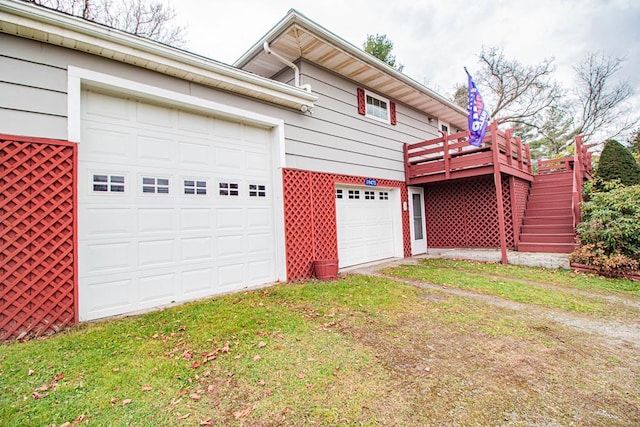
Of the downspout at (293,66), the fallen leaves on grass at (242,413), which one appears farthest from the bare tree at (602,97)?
the fallen leaves on grass at (242,413)

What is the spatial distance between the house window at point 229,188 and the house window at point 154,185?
2.98 feet

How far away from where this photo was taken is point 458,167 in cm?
823

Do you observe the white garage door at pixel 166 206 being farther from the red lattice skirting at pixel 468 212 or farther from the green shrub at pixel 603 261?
the red lattice skirting at pixel 468 212

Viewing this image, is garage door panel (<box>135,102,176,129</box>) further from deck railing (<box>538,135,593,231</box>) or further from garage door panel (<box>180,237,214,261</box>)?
deck railing (<box>538,135,593,231</box>)

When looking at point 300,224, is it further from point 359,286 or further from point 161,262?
point 161,262

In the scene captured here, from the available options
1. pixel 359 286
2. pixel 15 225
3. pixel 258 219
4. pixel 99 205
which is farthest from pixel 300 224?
pixel 15 225

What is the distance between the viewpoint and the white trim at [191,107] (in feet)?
12.3

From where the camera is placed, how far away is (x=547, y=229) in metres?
8.68

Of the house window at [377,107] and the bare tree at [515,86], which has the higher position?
the bare tree at [515,86]

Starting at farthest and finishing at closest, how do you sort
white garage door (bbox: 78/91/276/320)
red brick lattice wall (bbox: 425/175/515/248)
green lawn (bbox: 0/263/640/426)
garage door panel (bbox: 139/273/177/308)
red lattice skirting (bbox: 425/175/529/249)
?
red brick lattice wall (bbox: 425/175/515/248)
red lattice skirting (bbox: 425/175/529/249)
garage door panel (bbox: 139/273/177/308)
white garage door (bbox: 78/91/276/320)
green lawn (bbox: 0/263/640/426)

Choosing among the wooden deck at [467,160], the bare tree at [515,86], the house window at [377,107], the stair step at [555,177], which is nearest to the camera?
the wooden deck at [467,160]

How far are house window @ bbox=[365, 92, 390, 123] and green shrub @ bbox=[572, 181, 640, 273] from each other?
561 cm

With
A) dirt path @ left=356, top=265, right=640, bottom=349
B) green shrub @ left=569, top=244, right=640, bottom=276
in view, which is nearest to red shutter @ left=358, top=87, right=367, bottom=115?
dirt path @ left=356, top=265, right=640, bottom=349

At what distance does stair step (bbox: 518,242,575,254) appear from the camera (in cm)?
777
